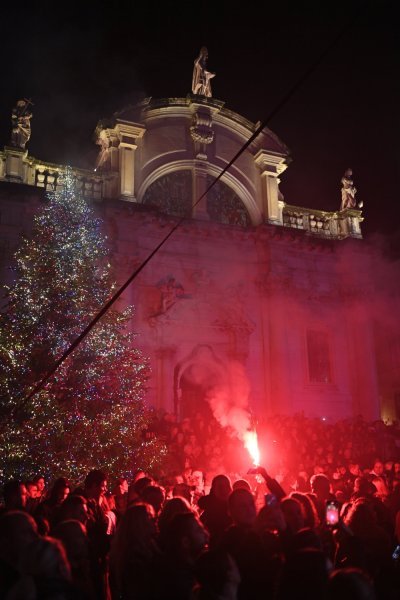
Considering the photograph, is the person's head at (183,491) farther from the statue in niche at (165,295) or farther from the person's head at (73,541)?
the statue in niche at (165,295)

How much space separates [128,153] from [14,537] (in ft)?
64.4

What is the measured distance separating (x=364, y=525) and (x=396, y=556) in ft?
3.03

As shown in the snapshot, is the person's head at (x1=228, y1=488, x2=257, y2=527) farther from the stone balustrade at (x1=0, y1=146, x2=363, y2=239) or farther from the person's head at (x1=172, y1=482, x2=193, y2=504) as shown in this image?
the stone balustrade at (x1=0, y1=146, x2=363, y2=239)

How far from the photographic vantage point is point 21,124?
20609mm

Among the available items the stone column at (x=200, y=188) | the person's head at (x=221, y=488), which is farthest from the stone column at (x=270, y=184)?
the person's head at (x=221, y=488)

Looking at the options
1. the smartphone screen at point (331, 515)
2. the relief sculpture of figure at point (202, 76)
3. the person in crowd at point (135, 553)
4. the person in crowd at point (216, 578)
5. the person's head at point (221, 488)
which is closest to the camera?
the person in crowd at point (216, 578)

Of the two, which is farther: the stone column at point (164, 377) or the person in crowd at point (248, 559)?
the stone column at point (164, 377)

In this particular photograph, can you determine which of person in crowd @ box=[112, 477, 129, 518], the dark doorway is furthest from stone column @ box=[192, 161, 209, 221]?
person in crowd @ box=[112, 477, 129, 518]

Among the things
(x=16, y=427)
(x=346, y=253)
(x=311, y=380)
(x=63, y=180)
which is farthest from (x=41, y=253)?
(x=346, y=253)

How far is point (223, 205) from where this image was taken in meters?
24.0

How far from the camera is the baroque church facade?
67.4ft

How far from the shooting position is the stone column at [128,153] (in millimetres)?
21422

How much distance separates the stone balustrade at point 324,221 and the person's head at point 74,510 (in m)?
20.4

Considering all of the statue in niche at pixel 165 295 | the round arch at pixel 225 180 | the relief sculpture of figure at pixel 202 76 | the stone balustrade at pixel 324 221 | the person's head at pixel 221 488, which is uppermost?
the relief sculpture of figure at pixel 202 76
